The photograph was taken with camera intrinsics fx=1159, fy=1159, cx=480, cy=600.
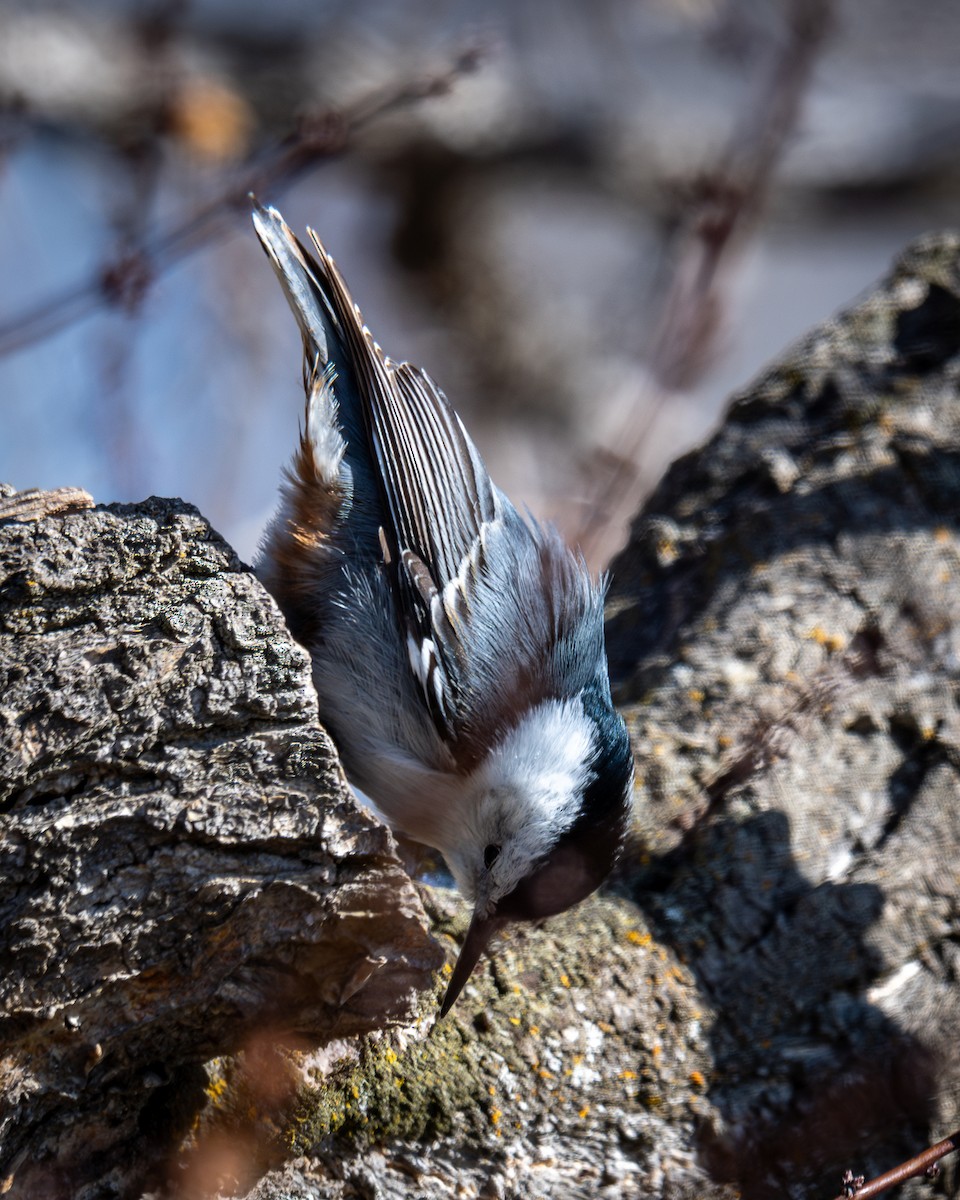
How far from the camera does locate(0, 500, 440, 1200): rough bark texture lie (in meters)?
1.29

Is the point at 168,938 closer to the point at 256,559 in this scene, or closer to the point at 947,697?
the point at 256,559

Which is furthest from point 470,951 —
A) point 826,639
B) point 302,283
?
point 302,283

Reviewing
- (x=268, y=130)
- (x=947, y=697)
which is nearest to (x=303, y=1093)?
(x=947, y=697)

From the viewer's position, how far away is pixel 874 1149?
1.64 m

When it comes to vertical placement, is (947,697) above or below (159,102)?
below

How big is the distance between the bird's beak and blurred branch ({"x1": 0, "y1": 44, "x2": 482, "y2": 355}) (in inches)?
48.4

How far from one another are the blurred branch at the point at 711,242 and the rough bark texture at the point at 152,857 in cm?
120

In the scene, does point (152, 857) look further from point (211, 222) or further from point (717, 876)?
point (211, 222)

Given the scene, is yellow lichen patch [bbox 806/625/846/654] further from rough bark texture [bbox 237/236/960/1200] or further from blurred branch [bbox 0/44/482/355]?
blurred branch [bbox 0/44/482/355]

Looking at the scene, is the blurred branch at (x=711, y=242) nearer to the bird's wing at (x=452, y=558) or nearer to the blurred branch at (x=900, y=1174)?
the bird's wing at (x=452, y=558)

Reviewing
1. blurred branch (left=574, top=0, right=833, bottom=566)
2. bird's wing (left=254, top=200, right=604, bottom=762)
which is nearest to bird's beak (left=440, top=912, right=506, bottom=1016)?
bird's wing (left=254, top=200, right=604, bottom=762)

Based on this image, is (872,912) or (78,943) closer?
(78,943)

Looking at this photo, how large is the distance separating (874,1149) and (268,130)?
14.3ft

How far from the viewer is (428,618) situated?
2.01 meters
